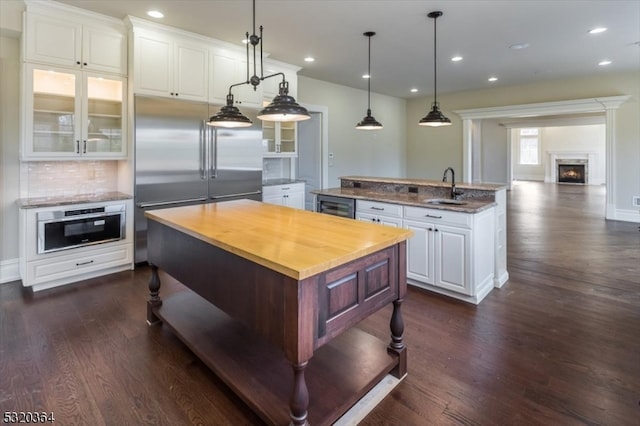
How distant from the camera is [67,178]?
13.1 ft

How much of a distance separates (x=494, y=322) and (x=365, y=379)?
56.7 inches

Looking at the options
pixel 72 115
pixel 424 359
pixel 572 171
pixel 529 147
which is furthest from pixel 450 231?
pixel 529 147

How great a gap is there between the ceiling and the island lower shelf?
3.01m

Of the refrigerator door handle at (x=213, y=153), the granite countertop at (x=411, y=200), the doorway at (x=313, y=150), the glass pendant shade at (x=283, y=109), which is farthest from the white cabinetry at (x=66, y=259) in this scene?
the doorway at (x=313, y=150)

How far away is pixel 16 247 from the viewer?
12.6 ft

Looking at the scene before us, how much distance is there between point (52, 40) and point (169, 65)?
3.53 ft

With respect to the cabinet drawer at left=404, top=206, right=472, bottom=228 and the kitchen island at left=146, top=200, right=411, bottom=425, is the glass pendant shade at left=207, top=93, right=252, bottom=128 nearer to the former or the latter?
the kitchen island at left=146, top=200, right=411, bottom=425

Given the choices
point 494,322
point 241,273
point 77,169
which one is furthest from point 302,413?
point 77,169

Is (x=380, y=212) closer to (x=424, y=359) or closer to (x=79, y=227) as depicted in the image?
(x=424, y=359)

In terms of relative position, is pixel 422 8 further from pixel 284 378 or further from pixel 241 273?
pixel 284 378

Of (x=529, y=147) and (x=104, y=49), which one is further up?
(x=529, y=147)

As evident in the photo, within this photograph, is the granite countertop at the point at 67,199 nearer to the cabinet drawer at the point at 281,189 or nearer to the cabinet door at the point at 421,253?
the cabinet drawer at the point at 281,189

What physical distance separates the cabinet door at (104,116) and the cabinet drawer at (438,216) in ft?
10.6

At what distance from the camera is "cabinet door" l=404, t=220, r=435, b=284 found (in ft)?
10.9
